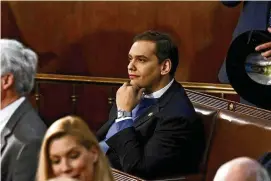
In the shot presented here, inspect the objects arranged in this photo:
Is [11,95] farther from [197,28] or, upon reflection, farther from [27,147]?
[197,28]

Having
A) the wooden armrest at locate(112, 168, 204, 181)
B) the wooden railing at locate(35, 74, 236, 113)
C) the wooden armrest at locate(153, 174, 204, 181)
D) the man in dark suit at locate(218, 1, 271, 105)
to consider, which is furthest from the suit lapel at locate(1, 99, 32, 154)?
the wooden railing at locate(35, 74, 236, 113)

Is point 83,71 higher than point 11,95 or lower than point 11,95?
lower

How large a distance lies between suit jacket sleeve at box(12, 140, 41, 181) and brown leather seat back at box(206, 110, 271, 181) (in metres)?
0.70

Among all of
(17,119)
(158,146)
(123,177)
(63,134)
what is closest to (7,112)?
(17,119)

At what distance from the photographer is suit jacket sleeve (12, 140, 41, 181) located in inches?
95.6

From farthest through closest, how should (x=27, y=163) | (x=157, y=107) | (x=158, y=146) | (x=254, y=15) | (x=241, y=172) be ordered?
(x=254, y=15), (x=157, y=107), (x=158, y=146), (x=27, y=163), (x=241, y=172)

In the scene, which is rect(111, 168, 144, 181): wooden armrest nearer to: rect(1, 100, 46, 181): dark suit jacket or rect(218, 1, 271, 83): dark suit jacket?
rect(1, 100, 46, 181): dark suit jacket

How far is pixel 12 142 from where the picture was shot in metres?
2.45

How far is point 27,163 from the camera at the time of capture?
7.97 ft

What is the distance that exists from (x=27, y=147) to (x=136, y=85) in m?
0.65

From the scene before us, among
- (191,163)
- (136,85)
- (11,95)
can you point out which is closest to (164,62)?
(136,85)

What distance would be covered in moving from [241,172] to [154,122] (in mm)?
872

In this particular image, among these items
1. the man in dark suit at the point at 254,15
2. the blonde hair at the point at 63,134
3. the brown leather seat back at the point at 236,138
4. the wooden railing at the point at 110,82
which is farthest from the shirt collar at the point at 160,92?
the wooden railing at the point at 110,82

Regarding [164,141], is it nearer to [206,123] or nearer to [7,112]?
[206,123]
